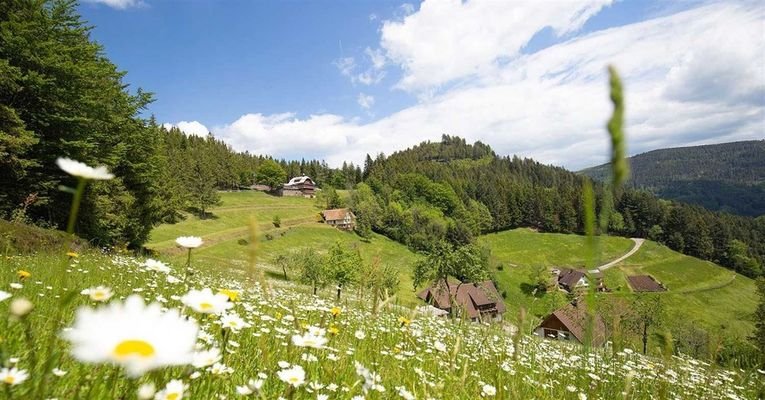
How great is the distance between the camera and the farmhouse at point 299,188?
136m

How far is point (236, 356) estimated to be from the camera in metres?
3.34

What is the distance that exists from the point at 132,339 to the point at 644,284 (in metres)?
103

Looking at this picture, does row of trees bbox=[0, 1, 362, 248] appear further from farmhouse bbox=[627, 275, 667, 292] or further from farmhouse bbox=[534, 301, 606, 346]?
farmhouse bbox=[627, 275, 667, 292]

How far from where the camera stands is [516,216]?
449ft

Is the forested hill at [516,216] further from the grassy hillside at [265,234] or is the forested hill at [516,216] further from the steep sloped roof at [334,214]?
the grassy hillside at [265,234]

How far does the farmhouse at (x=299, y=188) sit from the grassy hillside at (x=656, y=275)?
5975 cm

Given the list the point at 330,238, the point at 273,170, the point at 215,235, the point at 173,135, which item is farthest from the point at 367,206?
the point at 173,135

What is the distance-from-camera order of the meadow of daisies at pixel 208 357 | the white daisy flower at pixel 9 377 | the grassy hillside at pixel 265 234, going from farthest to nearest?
the grassy hillside at pixel 265 234 < the white daisy flower at pixel 9 377 < the meadow of daisies at pixel 208 357

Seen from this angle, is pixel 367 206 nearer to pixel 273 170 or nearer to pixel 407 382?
pixel 273 170

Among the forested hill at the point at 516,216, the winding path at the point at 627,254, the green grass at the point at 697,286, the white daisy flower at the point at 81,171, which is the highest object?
the white daisy flower at the point at 81,171

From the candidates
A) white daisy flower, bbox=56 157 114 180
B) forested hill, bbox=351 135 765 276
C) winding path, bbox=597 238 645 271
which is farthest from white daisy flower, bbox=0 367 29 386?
winding path, bbox=597 238 645 271

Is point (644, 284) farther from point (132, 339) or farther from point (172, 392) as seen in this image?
point (132, 339)

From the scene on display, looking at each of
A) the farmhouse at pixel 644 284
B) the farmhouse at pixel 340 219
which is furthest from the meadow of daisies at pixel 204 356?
the farmhouse at pixel 340 219

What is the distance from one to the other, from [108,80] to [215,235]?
39777mm
